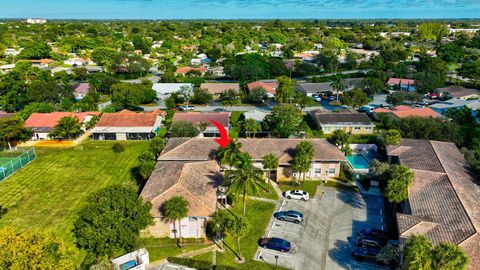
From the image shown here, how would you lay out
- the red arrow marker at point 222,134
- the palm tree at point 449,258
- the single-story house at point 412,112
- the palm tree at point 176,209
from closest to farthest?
1. the palm tree at point 449,258
2. the palm tree at point 176,209
3. the red arrow marker at point 222,134
4. the single-story house at point 412,112

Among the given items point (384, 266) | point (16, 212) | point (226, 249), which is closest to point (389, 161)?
point (384, 266)

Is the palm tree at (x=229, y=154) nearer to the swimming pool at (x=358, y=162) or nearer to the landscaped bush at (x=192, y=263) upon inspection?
the landscaped bush at (x=192, y=263)

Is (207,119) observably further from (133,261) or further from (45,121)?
(133,261)

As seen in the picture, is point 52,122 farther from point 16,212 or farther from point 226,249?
point 226,249

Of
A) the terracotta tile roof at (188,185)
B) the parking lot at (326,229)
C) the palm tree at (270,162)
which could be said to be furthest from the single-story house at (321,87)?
the terracotta tile roof at (188,185)

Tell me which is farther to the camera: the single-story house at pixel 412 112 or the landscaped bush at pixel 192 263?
the single-story house at pixel 412 112

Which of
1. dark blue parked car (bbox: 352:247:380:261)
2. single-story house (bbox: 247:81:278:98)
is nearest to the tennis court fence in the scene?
dark blue parked car (bbox: 352:247:380:261)

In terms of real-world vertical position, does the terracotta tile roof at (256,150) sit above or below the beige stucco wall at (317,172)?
above

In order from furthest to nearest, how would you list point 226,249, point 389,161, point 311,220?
point 389,161 → point 311,220 → point 226,249
